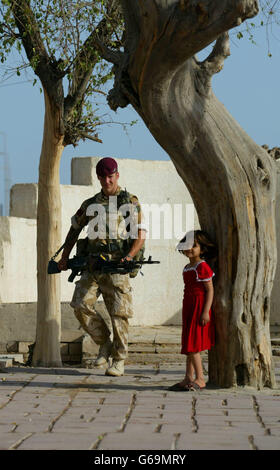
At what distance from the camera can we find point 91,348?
33.7 feet

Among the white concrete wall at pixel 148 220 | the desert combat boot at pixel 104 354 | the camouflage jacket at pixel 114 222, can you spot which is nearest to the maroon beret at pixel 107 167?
the camouflage jacket at pixel 114 222

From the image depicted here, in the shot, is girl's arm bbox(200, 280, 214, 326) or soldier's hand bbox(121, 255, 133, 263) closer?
girl's arm bbox(200, 280, 214, 326)

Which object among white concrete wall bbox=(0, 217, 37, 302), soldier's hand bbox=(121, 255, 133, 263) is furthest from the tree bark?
white concrete wall bbox=(0, 217, 37, 302)

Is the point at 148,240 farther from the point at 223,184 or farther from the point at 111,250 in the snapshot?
the point at 223,184

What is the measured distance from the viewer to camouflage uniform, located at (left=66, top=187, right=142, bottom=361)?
25.1 feet

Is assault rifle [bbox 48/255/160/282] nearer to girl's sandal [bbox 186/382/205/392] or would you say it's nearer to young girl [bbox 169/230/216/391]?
young girl [bbox 169/230/216/391]

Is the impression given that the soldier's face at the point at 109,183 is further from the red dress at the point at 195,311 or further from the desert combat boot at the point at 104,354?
the desert combat boot at the point at 104,354

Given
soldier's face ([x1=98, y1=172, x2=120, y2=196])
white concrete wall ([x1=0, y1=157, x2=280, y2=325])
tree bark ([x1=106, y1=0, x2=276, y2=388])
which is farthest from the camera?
white concrete wall ([x1=0, y1=157, x2=280, y2=325])

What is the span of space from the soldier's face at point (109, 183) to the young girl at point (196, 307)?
1.09 m

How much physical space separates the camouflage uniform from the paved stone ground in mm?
433

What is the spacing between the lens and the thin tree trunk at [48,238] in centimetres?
981

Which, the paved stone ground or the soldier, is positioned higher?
the soldier

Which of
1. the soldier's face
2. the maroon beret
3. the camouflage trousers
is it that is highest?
the maroon beret

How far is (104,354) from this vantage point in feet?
26.9
